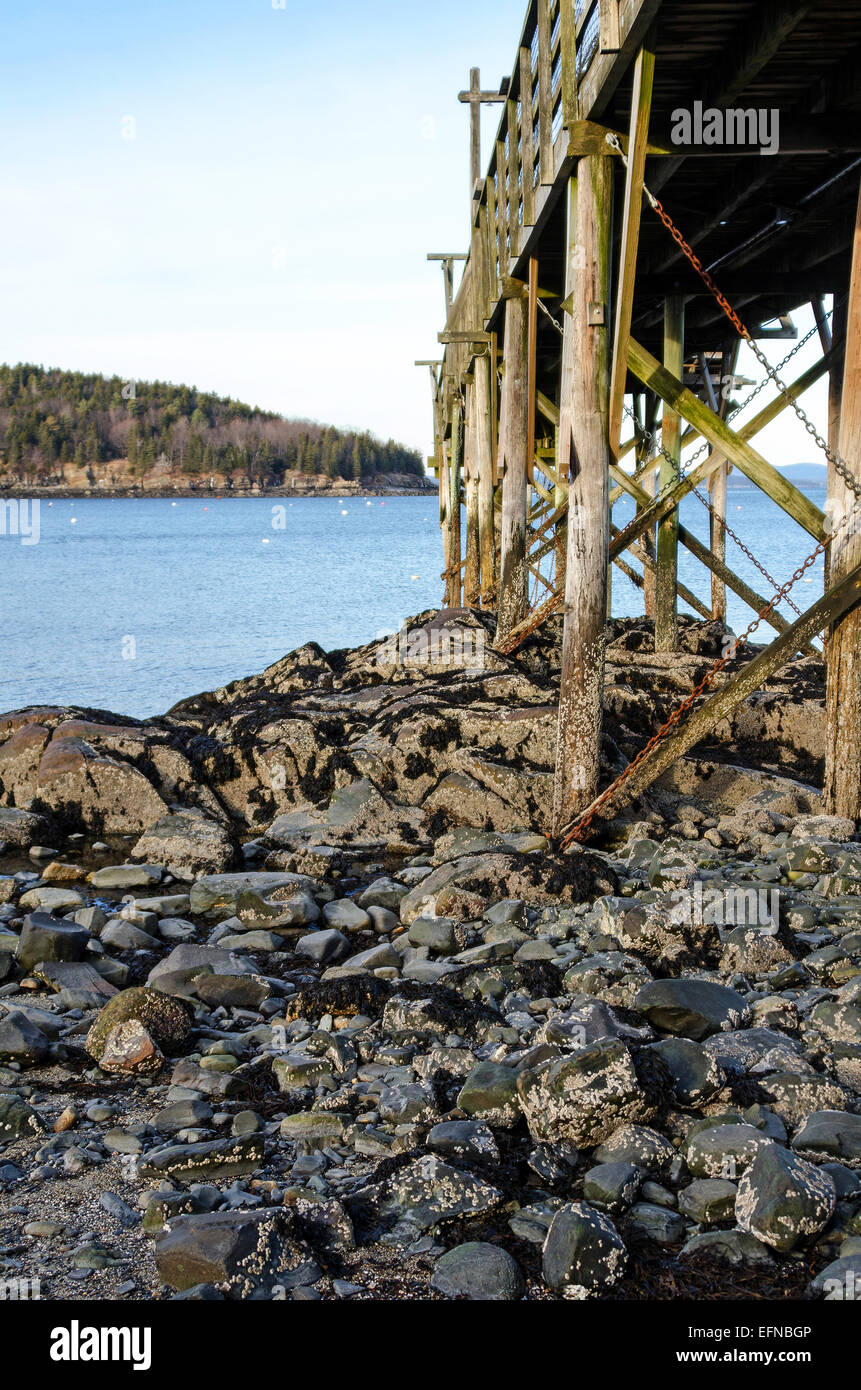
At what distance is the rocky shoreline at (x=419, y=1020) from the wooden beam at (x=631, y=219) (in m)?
2.91

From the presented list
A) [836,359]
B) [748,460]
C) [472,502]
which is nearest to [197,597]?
[472,502]

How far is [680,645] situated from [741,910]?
8042 mm

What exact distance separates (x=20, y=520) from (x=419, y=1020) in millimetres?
117001

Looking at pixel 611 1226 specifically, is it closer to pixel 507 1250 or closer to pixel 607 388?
pixel 507 1250

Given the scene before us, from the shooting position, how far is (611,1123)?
4262 mm

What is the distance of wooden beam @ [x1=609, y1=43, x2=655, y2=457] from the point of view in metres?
6.21

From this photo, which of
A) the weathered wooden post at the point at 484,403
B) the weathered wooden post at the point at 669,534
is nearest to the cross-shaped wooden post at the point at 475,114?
the weathered wooden post at the point at 484,403

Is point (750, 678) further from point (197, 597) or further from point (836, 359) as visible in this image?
point (197, 597)

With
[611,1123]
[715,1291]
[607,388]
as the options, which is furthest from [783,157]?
[715,1291]

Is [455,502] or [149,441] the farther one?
[149,441]

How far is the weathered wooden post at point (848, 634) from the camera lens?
22.9 ft

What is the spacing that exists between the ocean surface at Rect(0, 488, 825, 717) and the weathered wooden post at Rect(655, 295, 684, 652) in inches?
374

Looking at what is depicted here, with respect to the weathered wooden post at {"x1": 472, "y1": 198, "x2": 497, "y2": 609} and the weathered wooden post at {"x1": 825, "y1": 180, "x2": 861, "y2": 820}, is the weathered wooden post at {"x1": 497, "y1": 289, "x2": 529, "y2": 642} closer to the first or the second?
the weathered wooden post at {"x1": 472, "y1": 198, "x2": 497, "y2": 609}
